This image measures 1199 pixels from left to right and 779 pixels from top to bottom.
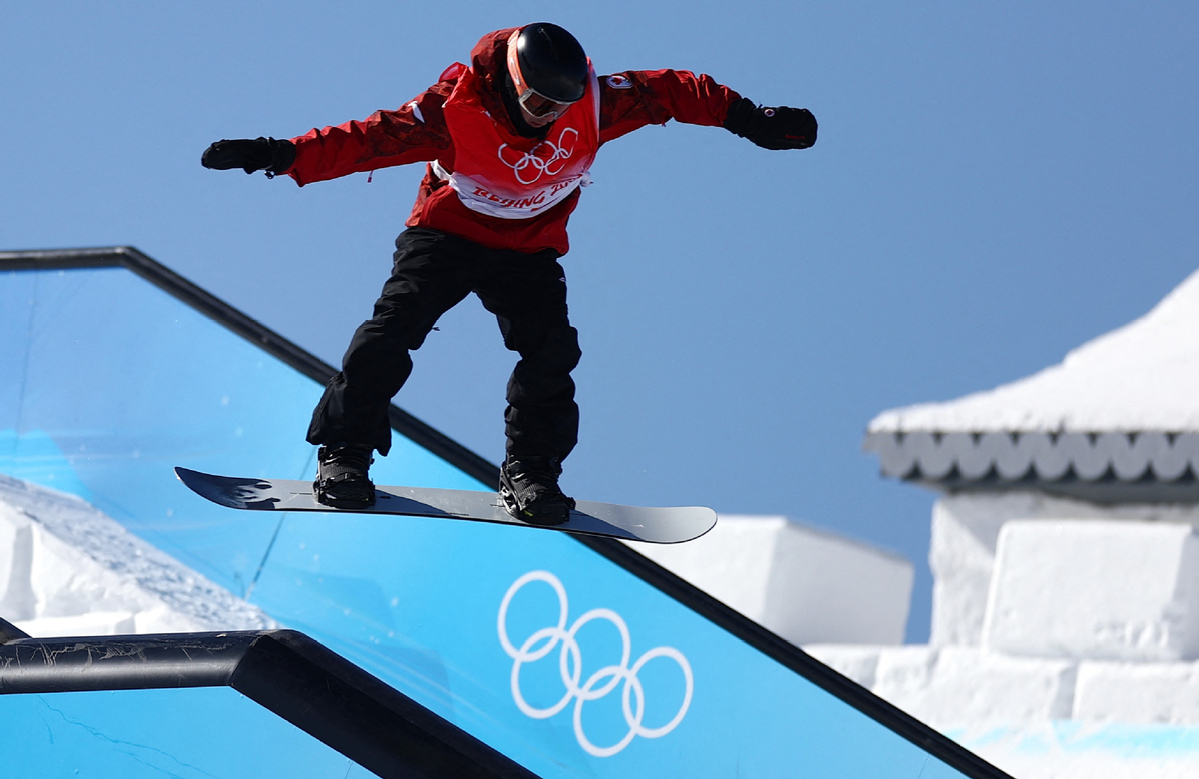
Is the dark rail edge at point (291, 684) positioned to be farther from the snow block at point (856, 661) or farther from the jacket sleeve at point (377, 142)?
the snow block at point (856, 661)

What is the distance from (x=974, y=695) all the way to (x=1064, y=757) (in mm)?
766

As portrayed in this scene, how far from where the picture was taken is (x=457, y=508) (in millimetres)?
3479

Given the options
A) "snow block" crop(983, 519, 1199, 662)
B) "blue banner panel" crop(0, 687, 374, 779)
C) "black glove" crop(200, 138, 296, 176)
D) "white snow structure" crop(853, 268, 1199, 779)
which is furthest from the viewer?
"snow block" crop(983, 519, 1199, 662)

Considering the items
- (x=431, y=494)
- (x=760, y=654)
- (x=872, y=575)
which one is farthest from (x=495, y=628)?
(x=872, y=575)

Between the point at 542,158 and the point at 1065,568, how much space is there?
178 inches

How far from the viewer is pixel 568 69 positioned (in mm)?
2738

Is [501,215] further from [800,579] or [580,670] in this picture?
[800,579]

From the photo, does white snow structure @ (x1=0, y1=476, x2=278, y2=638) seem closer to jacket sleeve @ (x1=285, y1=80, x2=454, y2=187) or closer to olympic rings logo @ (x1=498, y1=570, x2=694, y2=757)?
olympic rings logo @ (x1=498, y1=570, x2=694, y2=757)

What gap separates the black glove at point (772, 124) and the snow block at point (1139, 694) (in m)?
3.89

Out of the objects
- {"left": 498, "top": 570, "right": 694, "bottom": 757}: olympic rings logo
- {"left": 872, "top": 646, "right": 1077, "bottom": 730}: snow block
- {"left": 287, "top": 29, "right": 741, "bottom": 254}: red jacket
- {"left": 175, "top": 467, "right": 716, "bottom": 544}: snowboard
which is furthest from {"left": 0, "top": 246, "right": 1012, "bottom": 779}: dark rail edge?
{"left": 872, "top": 646, "right": 1077, "bottom": 730}: snow block

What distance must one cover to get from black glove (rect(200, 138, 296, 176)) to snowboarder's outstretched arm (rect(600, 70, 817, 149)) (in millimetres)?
836

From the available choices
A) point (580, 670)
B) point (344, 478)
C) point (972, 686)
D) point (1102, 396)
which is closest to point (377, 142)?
point (344, 478)

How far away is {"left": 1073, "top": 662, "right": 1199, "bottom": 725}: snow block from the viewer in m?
5.61

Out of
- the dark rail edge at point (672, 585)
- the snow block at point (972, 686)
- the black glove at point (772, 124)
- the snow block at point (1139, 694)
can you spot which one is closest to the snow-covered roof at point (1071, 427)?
the snow block at point (972, 686)
